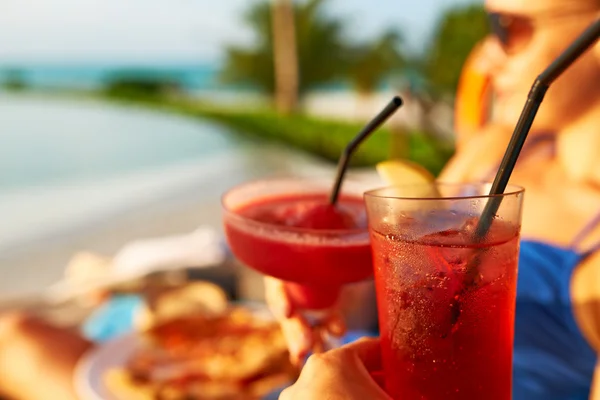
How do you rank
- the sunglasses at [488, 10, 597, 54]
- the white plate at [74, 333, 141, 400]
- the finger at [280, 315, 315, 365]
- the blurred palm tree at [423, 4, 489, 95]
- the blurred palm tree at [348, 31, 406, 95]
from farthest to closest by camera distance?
the blurred palm tree at [348, 31, 406, 95] → the blurred palm tree at [423, 4, 489, 95] → the sunglasses at [488, 10, 597, 54] → the white plate at [74, 333, 141, 400] → the finger at [280, 315, 315, 365]

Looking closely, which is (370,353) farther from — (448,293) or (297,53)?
(297,53)

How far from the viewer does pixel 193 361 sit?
203cm

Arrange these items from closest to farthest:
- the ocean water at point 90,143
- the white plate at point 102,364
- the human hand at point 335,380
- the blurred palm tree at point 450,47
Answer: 1. the human hand at point 335,380
2. the white plate at point 102,364
3. the blurred palm tree at point 450,47
4. the ocean water at point 90,143

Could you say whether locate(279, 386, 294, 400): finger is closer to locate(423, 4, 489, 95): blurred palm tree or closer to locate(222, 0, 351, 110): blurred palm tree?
locate(423, 4, 489, 95): blurred palm tree

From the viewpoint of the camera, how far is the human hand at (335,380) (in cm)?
94

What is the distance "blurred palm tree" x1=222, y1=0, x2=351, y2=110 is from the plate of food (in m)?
19.1

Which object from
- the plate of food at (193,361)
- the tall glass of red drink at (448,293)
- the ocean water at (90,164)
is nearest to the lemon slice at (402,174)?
the tall glass of red drink at (448,293)

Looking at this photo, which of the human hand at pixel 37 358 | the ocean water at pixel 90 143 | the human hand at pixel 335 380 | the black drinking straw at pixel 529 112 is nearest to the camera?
the black drinking straw at pixel 529 112

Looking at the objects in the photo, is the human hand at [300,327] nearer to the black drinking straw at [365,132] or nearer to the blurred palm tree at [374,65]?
the black drinking straw at [365,132]

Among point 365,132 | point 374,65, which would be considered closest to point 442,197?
point 365,132

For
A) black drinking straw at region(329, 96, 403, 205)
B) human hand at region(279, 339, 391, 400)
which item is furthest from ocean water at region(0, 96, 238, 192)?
human hand at region(279, 339, 391, 400)

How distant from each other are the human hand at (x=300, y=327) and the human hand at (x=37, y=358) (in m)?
1.05

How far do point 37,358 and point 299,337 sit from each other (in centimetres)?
127

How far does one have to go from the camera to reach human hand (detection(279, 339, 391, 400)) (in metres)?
0.94
